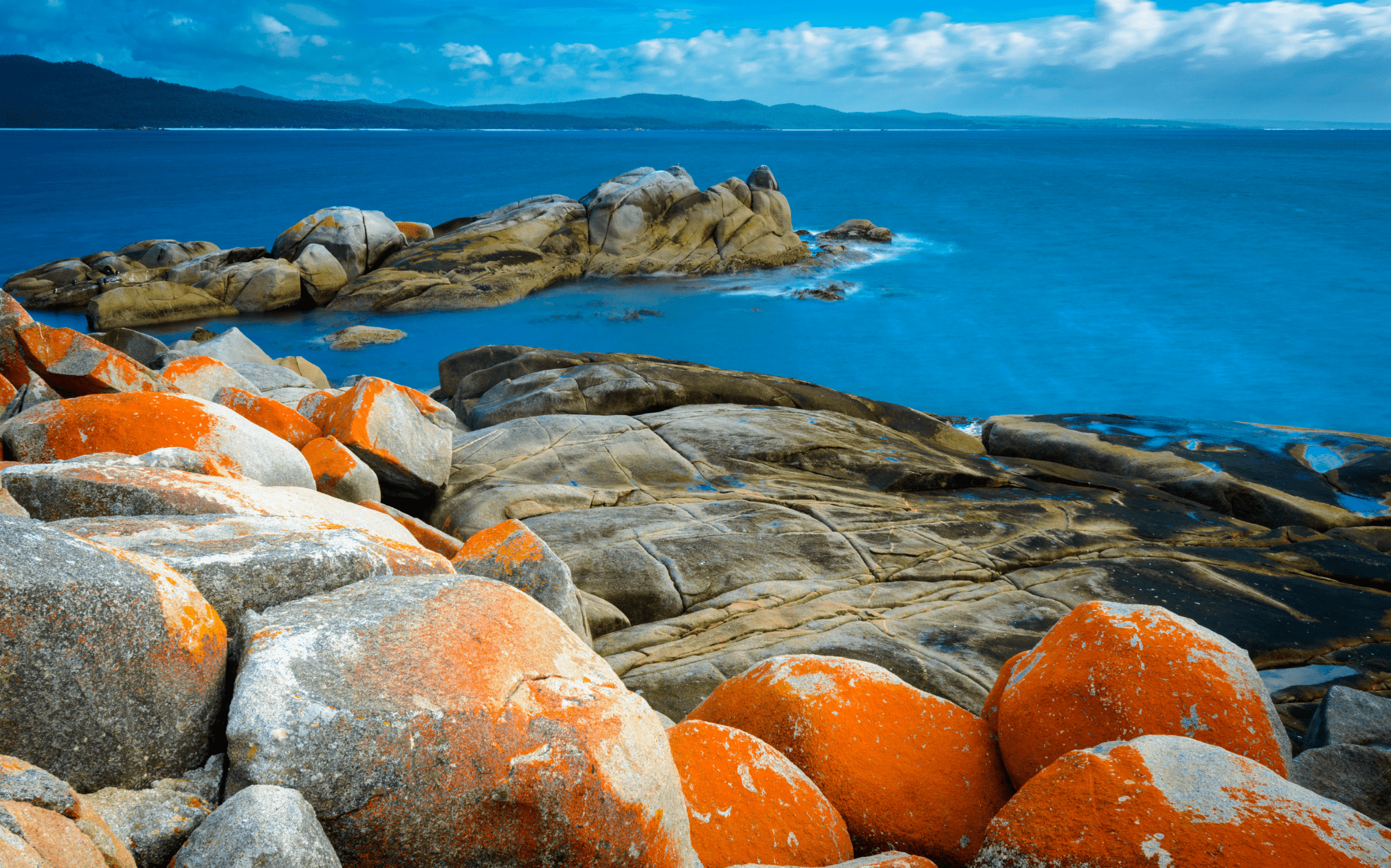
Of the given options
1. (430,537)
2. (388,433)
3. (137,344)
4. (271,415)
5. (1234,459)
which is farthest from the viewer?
(1234,459)

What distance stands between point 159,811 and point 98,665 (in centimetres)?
43

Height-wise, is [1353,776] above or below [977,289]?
above

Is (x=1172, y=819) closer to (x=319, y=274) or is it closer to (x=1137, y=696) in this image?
(x=1137, y=696)

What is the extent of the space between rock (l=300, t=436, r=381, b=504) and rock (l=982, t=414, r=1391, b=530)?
31.2ft

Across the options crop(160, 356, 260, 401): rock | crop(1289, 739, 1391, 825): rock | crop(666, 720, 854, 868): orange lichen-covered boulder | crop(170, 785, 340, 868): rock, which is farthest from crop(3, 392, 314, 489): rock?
crop(1289, 739, 1391, 825): rock

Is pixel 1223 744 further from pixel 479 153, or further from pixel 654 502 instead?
pixel 479 153

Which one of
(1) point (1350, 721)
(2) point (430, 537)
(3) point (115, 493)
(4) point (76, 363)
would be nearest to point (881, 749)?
(1) point (1350, 721)

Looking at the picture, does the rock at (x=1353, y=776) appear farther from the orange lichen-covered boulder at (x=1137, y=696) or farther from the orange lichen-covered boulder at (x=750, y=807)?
the orange lichen-covered boulder at (x=750, y=807)

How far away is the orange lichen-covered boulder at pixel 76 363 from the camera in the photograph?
228 inches

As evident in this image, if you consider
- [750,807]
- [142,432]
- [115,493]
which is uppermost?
[115,493]

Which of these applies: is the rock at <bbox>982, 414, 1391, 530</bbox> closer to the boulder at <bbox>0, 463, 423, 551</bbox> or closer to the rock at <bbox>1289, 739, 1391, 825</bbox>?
the rock at <bbox>1289, 739, 1391, 825</bbox>

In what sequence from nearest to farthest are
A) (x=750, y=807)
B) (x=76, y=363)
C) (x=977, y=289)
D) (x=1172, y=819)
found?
(x=1172, y=819)
(x=750, y=807)
(x=76, y=363)
(x=977, y=289)

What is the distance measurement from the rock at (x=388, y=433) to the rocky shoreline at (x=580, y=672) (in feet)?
0.14

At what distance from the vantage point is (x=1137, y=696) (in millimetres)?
A: 3334
